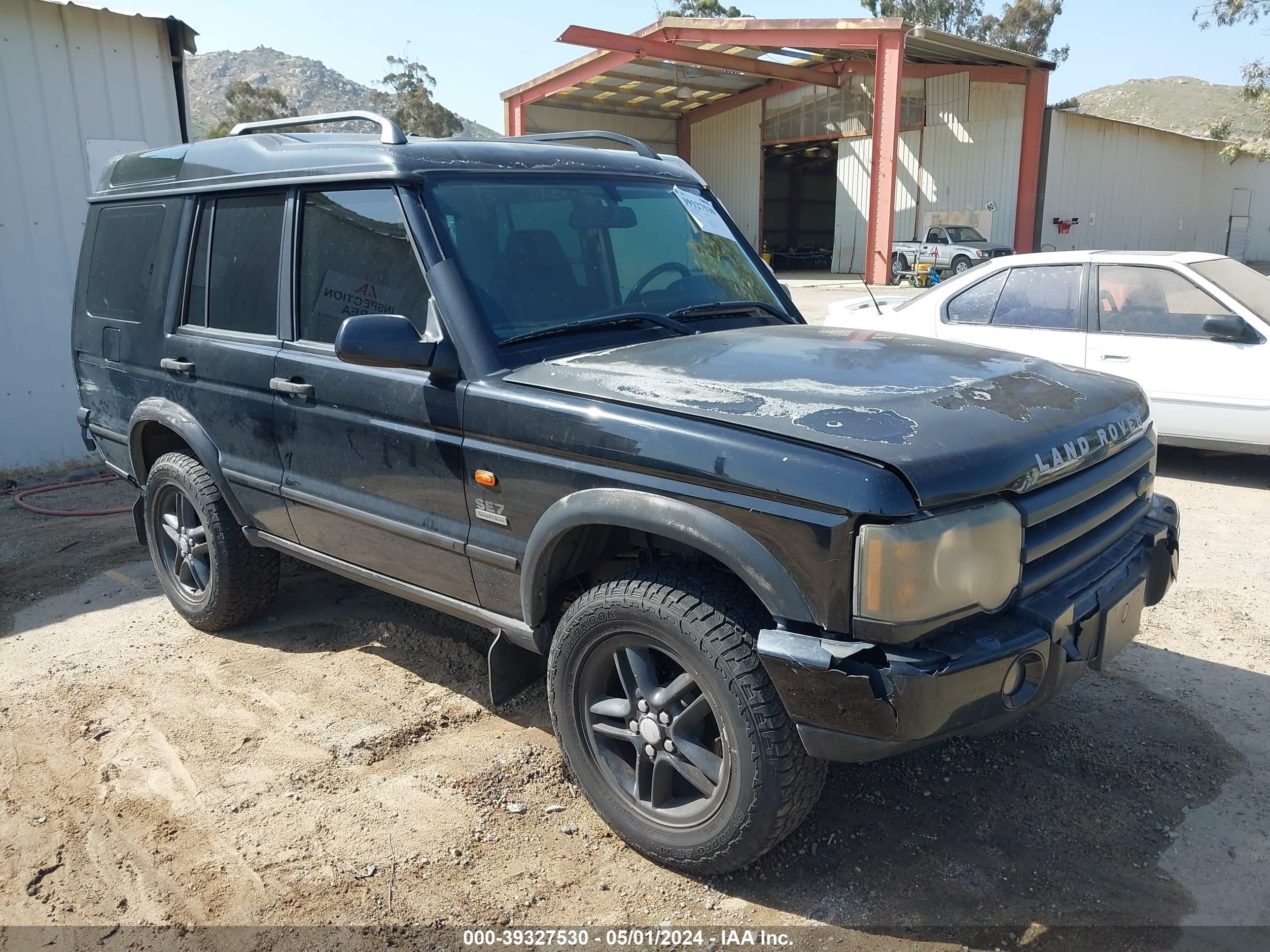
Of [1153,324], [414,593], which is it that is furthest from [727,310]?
[1153,324]

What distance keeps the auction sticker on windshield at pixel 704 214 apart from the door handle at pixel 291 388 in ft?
5.33

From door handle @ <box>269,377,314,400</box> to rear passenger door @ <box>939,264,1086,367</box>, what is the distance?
4964 mm

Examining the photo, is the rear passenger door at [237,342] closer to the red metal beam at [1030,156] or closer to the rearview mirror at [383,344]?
the rearview mirror at [383,344]

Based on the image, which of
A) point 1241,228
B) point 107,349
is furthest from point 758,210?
point 107,349

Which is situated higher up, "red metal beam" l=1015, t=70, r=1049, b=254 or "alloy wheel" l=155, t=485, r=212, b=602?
"red metal beam" l=1015, t=70, r=1049, b=254

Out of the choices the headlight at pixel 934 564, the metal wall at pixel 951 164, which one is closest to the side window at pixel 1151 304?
the headlight at pixel 934 564

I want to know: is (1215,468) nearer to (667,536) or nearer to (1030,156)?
(667,536)

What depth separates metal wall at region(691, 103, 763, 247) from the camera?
34.3 m

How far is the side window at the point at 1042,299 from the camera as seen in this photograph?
278 inches

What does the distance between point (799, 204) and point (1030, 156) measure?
14.8 metres

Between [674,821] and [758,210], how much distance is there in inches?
1361

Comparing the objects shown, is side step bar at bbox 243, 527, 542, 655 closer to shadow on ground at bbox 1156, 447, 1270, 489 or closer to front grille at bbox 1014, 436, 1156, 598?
front grille at bbox 1014, 436, 1156, 598

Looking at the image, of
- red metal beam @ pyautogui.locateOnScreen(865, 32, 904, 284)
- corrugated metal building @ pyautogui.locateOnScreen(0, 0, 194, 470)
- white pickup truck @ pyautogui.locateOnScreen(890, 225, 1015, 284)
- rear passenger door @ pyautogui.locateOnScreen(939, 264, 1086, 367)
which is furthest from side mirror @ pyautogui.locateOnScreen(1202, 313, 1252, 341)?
white pickup truck @ pyautogui.locateOnScreen(890, 225, 1015, 284)

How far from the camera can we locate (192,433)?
13.6 feet
